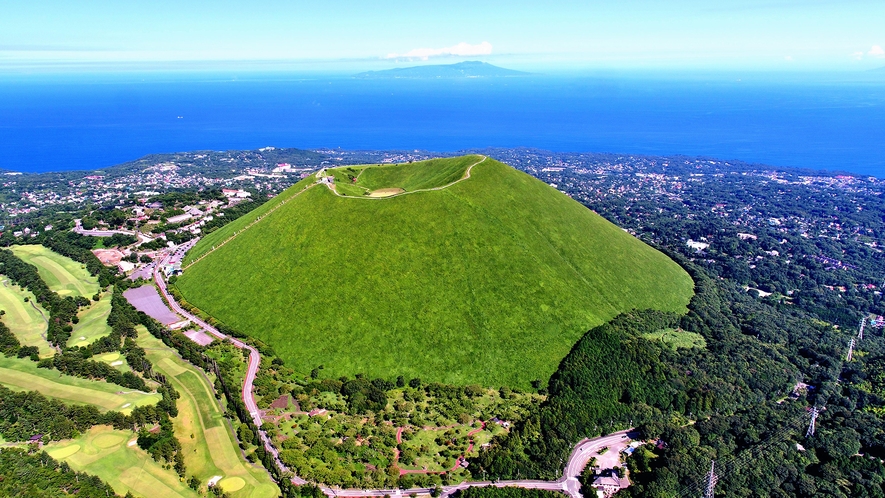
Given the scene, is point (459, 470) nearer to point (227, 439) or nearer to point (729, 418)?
point (227, 439)

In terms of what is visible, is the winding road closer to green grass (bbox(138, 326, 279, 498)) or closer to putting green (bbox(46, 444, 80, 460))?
green grass (bbox(138, 326, 279, 498))

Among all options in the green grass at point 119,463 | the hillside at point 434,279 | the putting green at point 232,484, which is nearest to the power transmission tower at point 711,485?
the hillside at point 434,279

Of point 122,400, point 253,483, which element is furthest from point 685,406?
point 122,400

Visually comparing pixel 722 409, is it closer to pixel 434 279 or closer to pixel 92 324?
pixel 434 279

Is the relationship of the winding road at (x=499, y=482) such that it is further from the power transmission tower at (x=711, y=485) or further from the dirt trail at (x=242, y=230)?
the dirt trail at (x=242, y=230)

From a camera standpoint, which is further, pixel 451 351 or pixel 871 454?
pixel 451 351

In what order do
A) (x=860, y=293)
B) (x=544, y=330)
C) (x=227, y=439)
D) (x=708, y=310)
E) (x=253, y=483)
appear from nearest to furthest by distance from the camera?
(x=253, y=483) → (x=227, y=439) → (x=544, y=330) → (x=708, y=310) → (x=860, y=293)

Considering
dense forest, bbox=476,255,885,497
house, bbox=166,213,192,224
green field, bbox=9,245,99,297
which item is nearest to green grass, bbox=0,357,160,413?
green field, bbox=9,245,99,297
